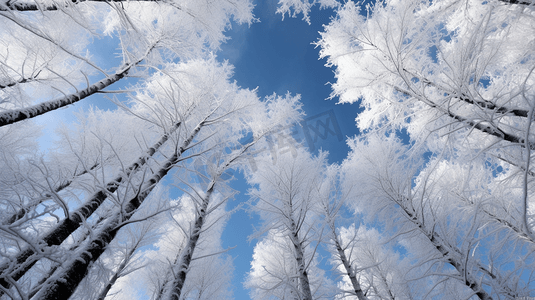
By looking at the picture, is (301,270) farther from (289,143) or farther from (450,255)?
(289,143)

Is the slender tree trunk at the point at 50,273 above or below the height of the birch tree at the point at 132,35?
below

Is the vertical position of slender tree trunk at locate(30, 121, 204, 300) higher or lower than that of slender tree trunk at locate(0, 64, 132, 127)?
lower

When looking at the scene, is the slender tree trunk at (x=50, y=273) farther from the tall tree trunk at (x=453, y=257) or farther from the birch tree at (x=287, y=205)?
the tall tree trunk at (x=453, y=257)

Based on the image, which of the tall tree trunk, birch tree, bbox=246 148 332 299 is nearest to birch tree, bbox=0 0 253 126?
birch tree, bbox=246 148 332 299

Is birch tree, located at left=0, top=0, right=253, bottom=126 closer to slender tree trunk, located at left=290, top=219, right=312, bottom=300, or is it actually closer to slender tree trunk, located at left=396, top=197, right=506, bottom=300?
slender tree trunk, located at left=290, top=219, right=312, bottom=300

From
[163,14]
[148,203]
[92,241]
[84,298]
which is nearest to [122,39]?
[163,14]

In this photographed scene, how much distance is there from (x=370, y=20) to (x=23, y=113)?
6.58m

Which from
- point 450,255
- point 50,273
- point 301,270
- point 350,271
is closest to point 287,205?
point 301,270

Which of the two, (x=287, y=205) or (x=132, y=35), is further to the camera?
(x=287, y=205)

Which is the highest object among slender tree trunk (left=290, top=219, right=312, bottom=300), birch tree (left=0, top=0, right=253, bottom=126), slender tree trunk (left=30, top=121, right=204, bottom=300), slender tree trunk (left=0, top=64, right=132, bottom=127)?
birch tree (left=0, top=0, right=253, bottom=126)

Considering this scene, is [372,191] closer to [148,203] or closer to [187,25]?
[187,25]

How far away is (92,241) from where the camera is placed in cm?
207

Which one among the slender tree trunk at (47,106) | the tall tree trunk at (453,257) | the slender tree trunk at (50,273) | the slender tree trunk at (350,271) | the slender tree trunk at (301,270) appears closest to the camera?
the slender tree trunk at (50,273)

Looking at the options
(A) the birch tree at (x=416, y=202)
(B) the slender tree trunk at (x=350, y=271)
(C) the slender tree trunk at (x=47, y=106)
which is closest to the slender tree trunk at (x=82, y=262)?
(C) the slender tree trunk at (x=47, y=106)
